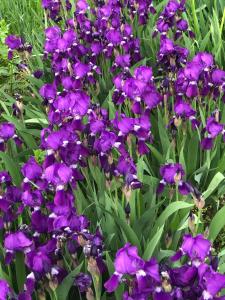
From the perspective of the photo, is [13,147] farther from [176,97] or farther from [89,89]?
[176,97]

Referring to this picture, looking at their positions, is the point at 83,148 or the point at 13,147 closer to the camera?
the point at 83,148

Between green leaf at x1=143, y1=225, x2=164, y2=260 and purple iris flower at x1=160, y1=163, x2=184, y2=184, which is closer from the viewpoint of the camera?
green leaf at x1=143, y1=225, x2=164, y2=260

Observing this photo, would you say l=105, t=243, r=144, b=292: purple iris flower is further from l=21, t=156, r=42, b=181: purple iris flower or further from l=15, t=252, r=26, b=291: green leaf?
l=21, t=156, r=42, b=181: purple iris flower

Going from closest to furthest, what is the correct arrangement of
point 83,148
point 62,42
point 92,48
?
point 83,148, point 62,42, point 92,48

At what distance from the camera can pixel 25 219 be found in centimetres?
270

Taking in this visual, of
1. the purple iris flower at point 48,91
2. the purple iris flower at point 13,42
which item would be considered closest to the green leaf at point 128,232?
the purple iris flower at point 48,91

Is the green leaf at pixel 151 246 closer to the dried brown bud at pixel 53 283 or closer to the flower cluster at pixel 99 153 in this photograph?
the flower cluster at pixel 99 153

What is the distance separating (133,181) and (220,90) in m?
1.18

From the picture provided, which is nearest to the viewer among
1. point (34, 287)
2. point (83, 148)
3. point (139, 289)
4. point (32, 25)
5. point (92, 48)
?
point (139, 289)

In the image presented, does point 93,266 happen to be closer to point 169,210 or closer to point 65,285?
point 65,285

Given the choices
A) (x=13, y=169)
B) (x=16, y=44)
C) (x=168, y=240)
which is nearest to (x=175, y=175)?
(x=168, y=240)

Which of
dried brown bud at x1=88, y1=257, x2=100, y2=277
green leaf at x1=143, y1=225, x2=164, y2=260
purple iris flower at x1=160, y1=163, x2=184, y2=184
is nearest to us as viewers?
dried brown bud at x1=88, y1=257, x2=100, y2=277

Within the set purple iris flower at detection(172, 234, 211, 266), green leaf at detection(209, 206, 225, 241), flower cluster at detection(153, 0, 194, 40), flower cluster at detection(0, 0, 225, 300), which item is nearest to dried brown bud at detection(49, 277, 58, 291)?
flower cluster at detection(0, 0, 225, 300)

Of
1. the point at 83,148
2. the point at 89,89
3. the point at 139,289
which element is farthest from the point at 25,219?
the point at 89,89
